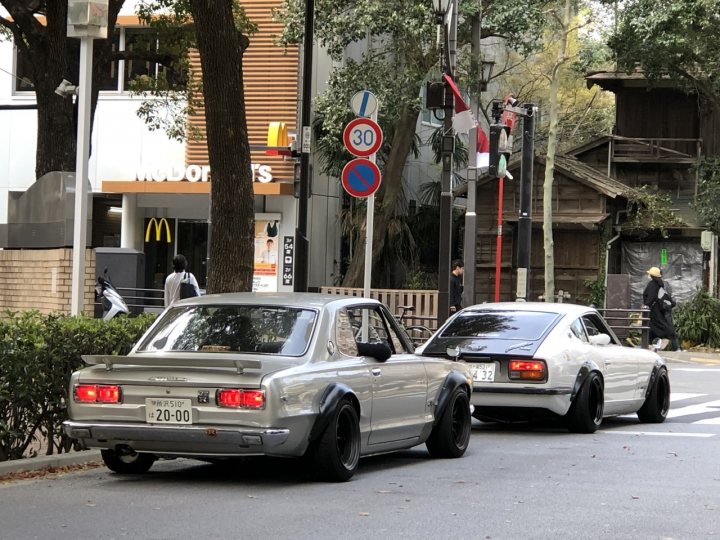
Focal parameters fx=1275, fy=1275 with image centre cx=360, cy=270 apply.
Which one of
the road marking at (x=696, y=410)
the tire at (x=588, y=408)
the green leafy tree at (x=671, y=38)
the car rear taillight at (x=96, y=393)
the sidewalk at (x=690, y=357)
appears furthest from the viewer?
the green leafy tree at (x=671, y=38)

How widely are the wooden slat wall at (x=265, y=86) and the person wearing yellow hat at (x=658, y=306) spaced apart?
9.41m

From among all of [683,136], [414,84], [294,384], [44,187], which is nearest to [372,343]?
[294,384]

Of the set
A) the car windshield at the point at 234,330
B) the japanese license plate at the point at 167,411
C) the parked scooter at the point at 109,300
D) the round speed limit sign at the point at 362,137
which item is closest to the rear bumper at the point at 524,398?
the round speed limit sign at the point at 362,137

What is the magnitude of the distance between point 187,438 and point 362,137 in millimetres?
7044

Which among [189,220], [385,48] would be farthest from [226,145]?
[189,220]

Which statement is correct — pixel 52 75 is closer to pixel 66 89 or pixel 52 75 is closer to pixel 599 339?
pixel 66 89

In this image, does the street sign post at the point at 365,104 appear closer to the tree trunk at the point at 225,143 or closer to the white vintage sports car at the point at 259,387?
the tree trunk at the point at 225,143

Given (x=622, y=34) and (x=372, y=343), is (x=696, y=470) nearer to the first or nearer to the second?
(x=372, y=343)

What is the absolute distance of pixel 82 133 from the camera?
1255 centimetres

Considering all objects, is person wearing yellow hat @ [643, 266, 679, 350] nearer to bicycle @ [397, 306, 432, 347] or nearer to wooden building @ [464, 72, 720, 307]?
bicycle @ [397, 306, 432, 347]

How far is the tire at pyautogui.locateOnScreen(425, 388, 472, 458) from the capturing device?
11.2 metres

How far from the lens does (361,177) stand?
14.7 metres

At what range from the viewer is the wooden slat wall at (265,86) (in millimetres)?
31219

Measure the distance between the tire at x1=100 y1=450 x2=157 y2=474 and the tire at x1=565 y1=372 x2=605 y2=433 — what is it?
5.21 m
